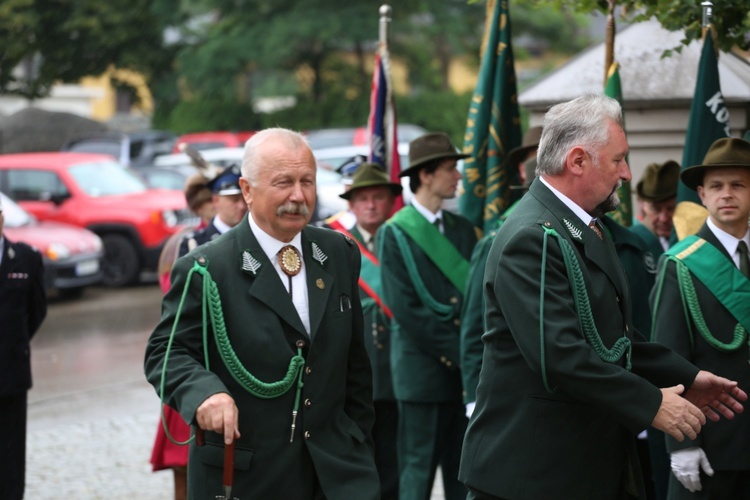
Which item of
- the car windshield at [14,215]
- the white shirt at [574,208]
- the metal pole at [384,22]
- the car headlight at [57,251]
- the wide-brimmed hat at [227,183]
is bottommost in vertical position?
the car headlight at [57,251]

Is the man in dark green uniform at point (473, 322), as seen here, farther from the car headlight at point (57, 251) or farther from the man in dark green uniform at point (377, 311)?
the car headlight at point (57, 251)

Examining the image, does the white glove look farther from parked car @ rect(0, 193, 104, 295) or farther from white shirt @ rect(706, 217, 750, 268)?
parked car @ rect(0, 193, 104, 295)

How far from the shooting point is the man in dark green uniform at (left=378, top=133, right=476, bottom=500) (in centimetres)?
646

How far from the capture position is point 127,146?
1118 inches

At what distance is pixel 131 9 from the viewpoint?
33000 mm

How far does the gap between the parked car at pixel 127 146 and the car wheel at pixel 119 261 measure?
9.33 m

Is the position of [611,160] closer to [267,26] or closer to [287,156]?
[287,156]

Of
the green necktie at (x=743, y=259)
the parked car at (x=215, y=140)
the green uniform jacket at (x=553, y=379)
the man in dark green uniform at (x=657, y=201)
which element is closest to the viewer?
the green uniform jacket at (x=553, y=379)

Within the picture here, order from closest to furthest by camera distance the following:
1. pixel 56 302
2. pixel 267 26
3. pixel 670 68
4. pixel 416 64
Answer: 1. pixel 670 68
2. pixel 56 302
3. pixel 267 26
4. pixel 416 64

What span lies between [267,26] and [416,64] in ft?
19.2

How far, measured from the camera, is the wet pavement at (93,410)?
26.4ft

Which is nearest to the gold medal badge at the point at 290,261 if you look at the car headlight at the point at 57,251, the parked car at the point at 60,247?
the parked car at the point at 60,247

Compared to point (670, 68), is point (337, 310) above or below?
below

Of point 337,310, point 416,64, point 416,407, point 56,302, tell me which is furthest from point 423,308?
point 416,64
